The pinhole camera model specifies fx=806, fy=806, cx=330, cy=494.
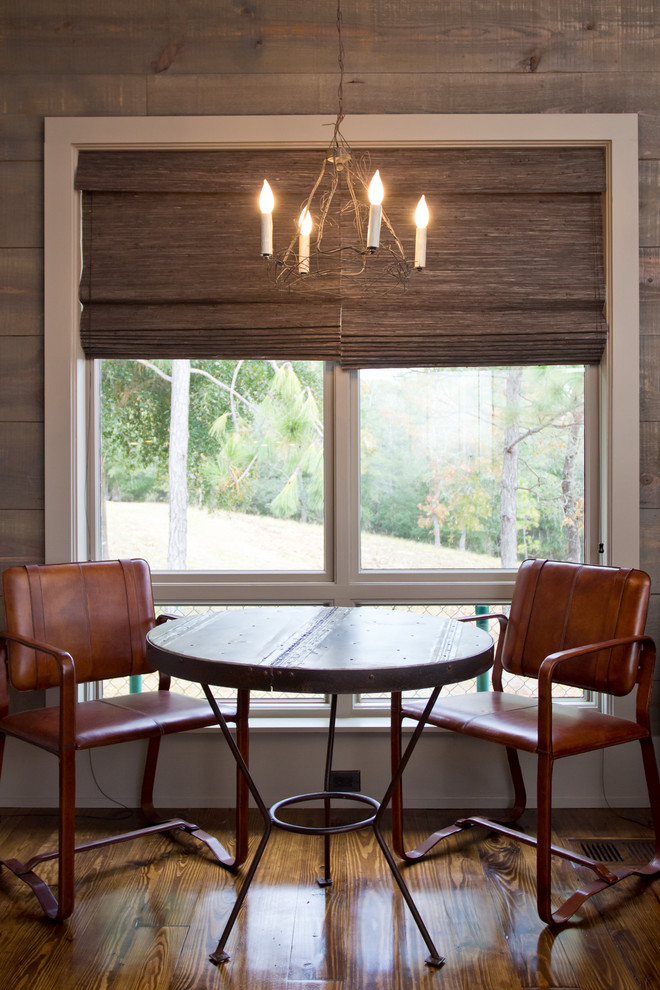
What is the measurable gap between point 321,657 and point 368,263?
5.46 ft

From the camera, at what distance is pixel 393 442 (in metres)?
3.16

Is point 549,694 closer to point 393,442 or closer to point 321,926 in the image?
point 321,926

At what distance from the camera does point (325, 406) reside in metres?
3.14

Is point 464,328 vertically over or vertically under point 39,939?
over

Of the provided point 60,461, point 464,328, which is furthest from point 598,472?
point 60,461

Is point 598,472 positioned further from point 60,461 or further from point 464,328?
point 60,461

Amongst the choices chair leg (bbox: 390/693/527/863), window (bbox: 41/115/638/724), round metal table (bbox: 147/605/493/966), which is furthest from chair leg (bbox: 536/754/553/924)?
window (bbox: 41/115/638/724)

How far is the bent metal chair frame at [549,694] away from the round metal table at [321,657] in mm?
292

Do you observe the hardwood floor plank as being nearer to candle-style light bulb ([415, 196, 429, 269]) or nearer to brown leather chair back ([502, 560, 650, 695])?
brown leather chair back ([502, 560, 650, 695])

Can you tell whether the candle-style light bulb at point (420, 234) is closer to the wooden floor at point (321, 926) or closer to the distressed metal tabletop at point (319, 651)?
the distressed metal tabletop at point (319, 651)

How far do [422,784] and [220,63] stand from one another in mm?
2803

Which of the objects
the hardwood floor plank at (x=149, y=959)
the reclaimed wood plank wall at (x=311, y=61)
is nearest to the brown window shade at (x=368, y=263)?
the reclaimed wood plank wall at (x=311, y=61)

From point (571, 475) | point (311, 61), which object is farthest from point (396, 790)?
point (311, 61)

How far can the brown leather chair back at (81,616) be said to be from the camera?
8.50ft
